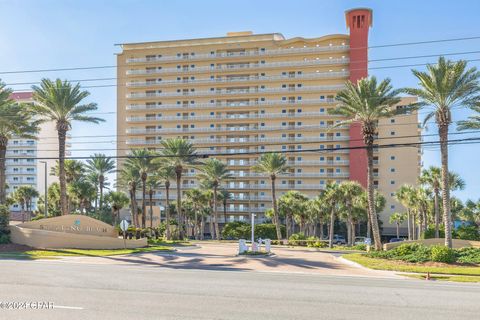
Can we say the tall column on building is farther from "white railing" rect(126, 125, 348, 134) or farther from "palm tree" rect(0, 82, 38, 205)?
"palm tree" rect(0, 82, 38, 205)

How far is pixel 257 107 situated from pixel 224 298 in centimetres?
8871

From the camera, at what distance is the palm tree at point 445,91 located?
3231cm

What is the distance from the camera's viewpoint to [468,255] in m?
28.8

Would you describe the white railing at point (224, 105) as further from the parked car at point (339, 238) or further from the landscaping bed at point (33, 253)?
the landscaping bed at point (33, 253)

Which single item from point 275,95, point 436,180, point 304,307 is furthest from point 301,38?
point 304,307

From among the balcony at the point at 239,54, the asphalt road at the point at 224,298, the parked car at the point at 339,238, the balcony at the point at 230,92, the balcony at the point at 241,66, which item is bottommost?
the parked car at the point at 339,238

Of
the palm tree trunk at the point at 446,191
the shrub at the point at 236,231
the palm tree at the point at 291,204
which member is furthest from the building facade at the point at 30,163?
the palm tree trunk at the point at 446,191

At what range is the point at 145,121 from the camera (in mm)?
106688

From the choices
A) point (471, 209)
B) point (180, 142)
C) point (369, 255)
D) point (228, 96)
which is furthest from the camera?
point (228, 96)

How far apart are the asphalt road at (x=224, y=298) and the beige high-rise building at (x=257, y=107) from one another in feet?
255

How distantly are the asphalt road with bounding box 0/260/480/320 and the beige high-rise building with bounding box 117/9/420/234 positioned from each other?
7763 centimetres

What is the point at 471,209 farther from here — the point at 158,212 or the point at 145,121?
the point at 145,121

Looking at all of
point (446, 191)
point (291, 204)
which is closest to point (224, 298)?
point (446, 191)

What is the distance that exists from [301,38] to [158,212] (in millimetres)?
46553
